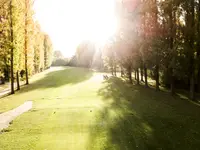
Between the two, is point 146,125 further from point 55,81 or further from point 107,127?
point 55,81

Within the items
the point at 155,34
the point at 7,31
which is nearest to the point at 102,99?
the point at 155,34

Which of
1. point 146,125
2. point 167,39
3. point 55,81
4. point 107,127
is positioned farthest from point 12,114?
point 55,81

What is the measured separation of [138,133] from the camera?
15453mm

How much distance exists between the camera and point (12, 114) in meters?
20.4

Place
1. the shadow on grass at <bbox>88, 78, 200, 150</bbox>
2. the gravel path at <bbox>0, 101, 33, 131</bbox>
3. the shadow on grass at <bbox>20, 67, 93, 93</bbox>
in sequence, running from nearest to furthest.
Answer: the shadow on grass at <bbox>88, 78, 200, 150</bbox> < the gravel path at <bbox>0, 101, 33, 131</bbox> < the shadow on grass at <bbox>20, 67, 93, 93</bbox>

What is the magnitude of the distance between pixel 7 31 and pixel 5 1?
13.5ft

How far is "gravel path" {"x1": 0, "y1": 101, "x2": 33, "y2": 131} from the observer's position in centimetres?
1778

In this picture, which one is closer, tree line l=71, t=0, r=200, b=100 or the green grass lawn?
the green grass lawn

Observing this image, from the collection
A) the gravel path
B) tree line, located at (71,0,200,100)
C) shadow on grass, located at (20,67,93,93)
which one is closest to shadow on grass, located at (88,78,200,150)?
tree line, located at (71,0,200,100)

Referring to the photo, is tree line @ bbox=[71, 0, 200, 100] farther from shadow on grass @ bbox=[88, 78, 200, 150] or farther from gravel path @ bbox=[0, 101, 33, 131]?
gravel path @ bbox=[0, 101, 33, 131]

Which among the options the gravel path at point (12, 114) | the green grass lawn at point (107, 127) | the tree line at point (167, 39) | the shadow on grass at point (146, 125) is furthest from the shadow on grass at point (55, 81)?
the shadow on grass at point (146, 125)

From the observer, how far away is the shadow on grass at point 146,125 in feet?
45.8

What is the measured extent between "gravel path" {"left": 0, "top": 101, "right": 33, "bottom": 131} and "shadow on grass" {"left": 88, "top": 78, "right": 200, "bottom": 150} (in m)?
6.46

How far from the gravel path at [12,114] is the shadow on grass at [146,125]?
646cm
